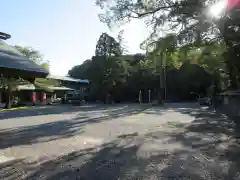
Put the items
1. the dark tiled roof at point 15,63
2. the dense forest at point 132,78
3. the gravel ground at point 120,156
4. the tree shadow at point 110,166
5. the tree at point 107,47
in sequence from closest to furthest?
the tree shadow at point 110,166
the gravel ground at point 120,156
the dark tiled roof at point 15,63
the dense forest at point 132,78
the tree at point 107,47

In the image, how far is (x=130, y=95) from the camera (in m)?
60.7

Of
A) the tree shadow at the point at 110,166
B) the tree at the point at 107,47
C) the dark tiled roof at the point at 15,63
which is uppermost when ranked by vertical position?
the tree at the point at 107,47

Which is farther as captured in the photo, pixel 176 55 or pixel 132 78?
pixel 132 78

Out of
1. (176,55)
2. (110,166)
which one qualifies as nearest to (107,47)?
(176,55)

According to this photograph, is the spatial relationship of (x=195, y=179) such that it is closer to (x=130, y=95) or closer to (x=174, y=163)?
(x=174, y=163)

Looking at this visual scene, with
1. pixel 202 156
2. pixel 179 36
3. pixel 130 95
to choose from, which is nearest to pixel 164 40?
pixel 179 36

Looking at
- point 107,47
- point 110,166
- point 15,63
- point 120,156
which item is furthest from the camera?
point 107,47

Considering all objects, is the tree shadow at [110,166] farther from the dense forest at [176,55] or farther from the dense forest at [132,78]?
the dense forest at [132,78]

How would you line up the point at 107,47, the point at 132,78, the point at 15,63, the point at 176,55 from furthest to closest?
the point at 132,78, the point at 107,47, the point at 176,55, the point at 15,63

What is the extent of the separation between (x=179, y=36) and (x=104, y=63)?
33565mm

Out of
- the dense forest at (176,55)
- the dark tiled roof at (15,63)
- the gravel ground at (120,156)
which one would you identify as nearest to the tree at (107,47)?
the dense forest at (176,55)

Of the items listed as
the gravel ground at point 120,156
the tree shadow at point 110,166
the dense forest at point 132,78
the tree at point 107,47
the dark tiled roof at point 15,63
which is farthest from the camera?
the tree at point 107,47

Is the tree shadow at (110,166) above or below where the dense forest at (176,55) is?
below

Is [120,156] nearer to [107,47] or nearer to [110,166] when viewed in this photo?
[110,166]
